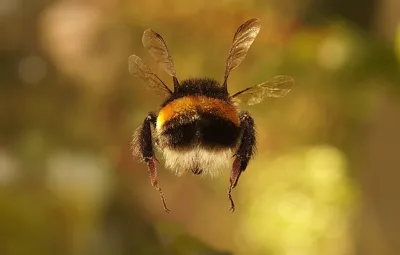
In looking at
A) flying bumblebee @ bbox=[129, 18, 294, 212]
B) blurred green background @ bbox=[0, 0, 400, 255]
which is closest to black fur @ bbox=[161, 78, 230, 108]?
flying bumblebee @ bbox=[129, 18, 294, 212]

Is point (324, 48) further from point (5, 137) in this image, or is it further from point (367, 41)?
point (5, 137)

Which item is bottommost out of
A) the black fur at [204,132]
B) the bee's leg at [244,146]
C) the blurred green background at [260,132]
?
the blurred green background at [260,132]

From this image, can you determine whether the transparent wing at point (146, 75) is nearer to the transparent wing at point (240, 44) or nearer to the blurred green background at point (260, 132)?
the transparent wing at point (240, 44)

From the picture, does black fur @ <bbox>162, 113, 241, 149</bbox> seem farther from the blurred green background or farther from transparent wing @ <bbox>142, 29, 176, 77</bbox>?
the blurred green background

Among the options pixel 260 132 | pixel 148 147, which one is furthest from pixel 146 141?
pixel 260 132

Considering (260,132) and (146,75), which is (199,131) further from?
(260,132)

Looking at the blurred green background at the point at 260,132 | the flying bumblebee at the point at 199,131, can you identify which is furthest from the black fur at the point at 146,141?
the blurred green background at the point at 260,132
